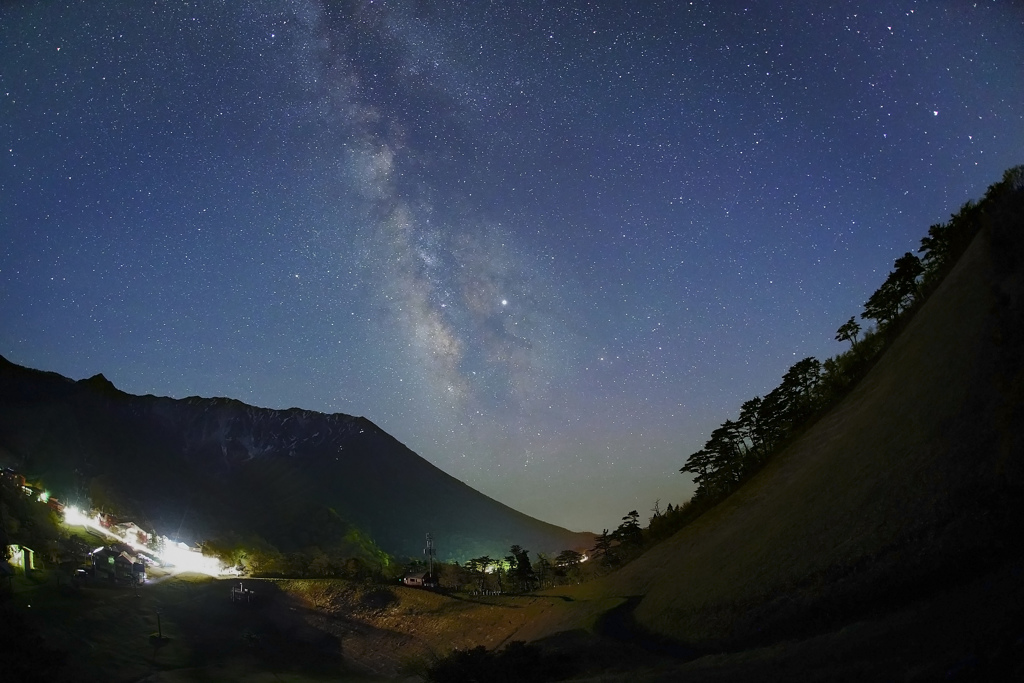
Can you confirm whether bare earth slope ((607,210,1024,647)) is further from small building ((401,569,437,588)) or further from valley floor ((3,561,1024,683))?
small building ((401,569,437,588))

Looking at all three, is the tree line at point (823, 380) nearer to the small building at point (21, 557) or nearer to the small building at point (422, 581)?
the small building at point (422, 581)

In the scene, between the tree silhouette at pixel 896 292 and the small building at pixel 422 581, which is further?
the small building at pixel 422 581

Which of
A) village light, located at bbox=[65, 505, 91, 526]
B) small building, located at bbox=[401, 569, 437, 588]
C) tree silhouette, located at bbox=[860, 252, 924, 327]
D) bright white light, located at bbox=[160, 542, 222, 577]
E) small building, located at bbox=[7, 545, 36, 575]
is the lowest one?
small building, located at bbox=[401, 569, 437, 588]

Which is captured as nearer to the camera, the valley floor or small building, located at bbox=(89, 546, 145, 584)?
the valley floor

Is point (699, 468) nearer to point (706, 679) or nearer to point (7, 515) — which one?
point (706, 679)

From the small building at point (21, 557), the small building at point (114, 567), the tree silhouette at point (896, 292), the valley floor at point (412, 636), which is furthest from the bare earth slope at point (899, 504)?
the small building at point (114, 567)

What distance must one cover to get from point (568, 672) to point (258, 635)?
38.1 m

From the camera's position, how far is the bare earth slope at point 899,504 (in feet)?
64.5

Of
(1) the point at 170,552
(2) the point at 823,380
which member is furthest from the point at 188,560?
(2) the point at 823,380

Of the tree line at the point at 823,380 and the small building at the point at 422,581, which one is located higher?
the tree line at the point at 823,380

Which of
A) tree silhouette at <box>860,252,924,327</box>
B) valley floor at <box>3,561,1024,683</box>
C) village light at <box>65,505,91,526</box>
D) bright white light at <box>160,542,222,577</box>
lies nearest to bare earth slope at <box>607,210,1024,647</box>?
valley floor at <box>3,561,1024,683</box>

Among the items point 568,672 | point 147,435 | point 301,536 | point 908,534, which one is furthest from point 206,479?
point 908,534

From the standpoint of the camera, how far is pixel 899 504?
74.5ft

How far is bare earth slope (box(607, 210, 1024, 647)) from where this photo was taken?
19.7 meters
